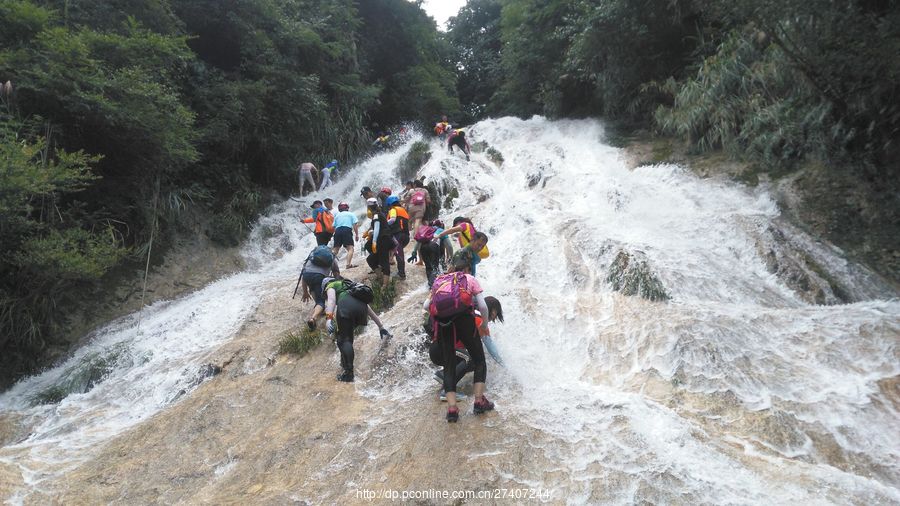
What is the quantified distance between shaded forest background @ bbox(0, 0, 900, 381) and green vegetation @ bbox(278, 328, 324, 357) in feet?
13.0

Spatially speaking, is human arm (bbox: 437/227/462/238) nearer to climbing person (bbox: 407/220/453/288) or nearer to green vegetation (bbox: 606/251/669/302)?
climbing person (bbox: 407/220/453/288)

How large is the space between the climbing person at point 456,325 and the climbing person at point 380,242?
3408 mm

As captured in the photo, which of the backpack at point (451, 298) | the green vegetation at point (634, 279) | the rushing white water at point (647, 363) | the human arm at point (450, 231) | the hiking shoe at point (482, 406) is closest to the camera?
the rushing white water at point (647, 363)

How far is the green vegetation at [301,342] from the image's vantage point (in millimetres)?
6848

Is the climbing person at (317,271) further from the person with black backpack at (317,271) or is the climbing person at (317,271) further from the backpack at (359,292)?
the backpack at (359,292)

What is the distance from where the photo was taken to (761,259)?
321 inches

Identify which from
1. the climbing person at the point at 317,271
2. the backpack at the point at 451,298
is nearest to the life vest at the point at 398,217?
the climbing person at the point at 317,271

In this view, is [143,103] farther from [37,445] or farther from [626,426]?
[626,426]

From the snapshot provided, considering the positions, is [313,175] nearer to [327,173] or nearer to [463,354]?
[327,173]

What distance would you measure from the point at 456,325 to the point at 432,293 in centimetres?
39

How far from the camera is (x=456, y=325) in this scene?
15.9 ft

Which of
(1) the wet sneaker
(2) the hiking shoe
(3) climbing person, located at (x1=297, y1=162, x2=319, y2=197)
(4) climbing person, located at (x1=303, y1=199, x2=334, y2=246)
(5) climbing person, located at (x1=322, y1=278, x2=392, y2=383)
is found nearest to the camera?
(2) the hiking shoe

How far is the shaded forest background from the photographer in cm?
812

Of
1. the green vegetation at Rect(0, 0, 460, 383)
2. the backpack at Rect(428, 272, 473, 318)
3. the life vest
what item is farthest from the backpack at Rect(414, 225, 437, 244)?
the green vegetation at Rect(0, 0, 460, 383)
